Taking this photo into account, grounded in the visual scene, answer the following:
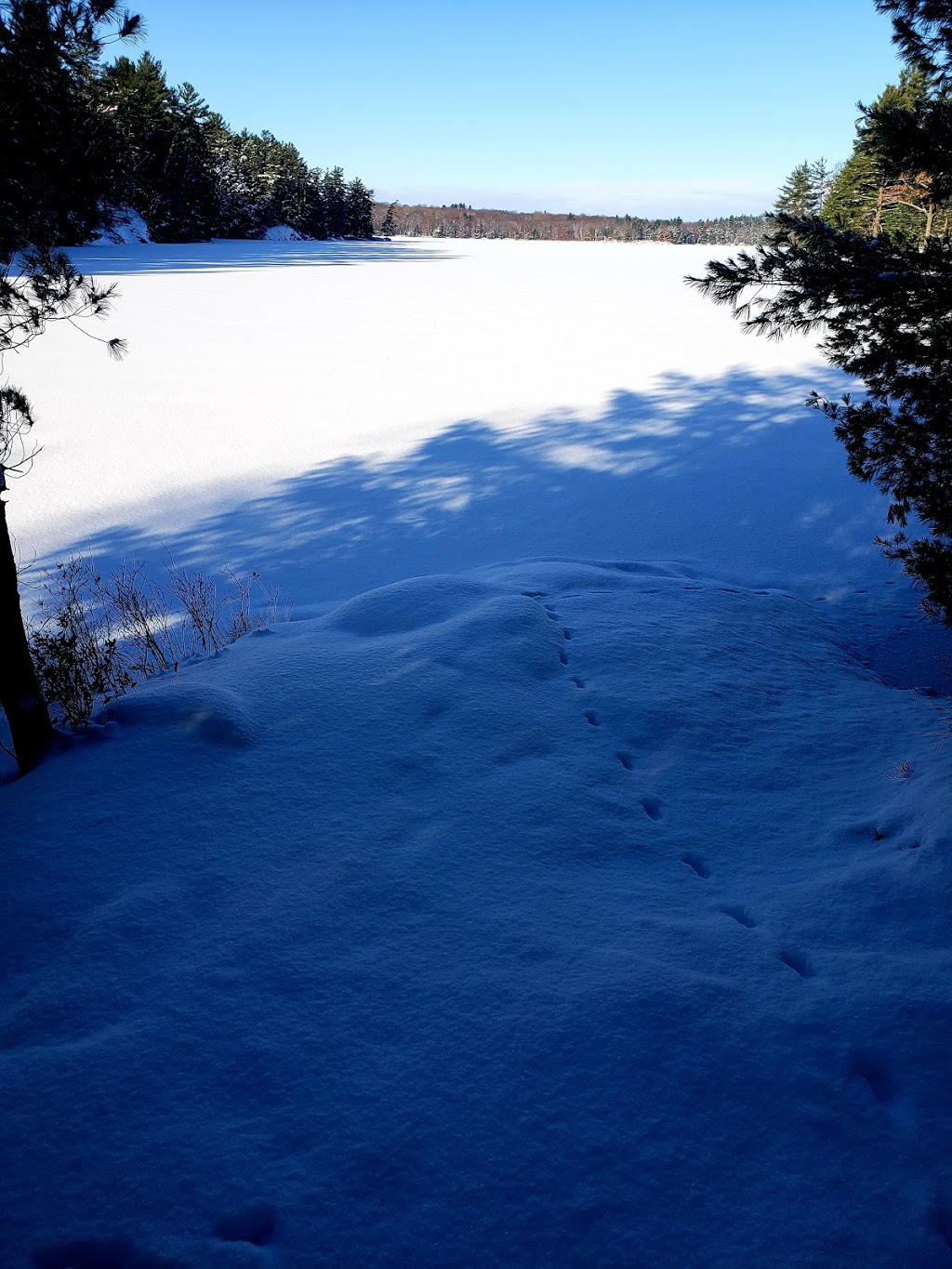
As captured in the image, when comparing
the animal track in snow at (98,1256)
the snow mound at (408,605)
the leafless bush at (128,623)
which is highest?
the snow mound at (408,605)

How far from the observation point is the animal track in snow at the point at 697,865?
9.38 feet

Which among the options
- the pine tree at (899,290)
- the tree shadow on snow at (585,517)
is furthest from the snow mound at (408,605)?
the pine tree at (899,290)

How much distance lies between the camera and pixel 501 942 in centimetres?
241

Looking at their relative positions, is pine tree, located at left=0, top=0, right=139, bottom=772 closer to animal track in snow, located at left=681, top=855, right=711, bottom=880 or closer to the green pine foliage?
the green pine foliage

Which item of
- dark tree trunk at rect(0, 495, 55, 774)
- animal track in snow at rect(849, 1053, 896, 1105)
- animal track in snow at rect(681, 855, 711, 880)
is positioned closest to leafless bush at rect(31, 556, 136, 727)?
dark tree trunk at rect(0, 495, 55, 774)

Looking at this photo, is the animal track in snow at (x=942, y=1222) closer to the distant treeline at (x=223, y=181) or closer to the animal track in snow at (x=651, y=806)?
the animal track in snow at (x=651, y=806)

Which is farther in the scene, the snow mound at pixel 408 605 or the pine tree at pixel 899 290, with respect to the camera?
the snow mound at pixel 408 605

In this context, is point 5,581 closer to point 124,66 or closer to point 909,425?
point 124,66

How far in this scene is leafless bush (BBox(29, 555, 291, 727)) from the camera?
4609 millimetres

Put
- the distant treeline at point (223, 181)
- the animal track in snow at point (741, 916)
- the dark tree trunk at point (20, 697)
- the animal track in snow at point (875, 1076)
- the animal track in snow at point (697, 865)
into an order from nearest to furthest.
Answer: the animal track in snow at point (875, 1076), the animal track in snow at point (741, 916), the animal track in snow at point (697, 865), the dark tree trunk at point (20, 697), the distant treeline at point (223, 181)

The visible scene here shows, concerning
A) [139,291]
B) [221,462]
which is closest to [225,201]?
[139,291]

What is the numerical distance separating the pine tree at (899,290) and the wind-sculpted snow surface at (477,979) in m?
1.51

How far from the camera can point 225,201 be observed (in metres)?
51.8

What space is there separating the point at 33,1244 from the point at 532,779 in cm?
218
